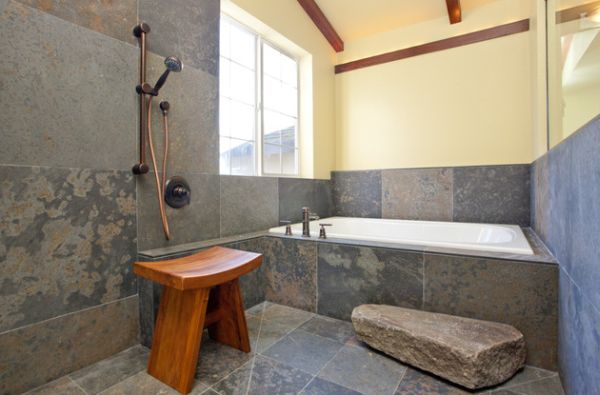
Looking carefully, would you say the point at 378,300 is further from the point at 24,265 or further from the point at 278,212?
the point at 24,265

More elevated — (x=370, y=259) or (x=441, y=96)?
(x=441, y=96)

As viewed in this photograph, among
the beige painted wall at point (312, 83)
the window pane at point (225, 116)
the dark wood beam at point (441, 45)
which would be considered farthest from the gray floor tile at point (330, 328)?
the dark wood beam at point (441, 45)

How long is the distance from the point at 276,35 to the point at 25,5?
186cm

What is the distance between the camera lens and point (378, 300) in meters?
1.65

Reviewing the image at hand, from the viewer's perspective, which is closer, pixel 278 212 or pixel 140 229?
pixel 140 229

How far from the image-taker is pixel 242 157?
2.47 m

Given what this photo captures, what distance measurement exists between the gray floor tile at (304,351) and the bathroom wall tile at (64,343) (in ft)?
2.49

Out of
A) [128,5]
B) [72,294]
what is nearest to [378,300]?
[72,294]

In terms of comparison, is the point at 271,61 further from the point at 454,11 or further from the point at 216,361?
the point at 216,361

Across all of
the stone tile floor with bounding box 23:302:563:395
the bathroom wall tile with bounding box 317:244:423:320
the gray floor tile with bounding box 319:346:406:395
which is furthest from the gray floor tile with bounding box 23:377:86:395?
the bathroom wall tile with bounding box 317:244:423:320

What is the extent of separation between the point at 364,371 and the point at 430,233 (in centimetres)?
162

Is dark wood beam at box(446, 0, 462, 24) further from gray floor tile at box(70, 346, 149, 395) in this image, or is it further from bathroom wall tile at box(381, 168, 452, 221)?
gray floor tile at box(70, 346, 149, 395)

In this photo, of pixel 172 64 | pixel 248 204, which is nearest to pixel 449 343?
pixel 248 204

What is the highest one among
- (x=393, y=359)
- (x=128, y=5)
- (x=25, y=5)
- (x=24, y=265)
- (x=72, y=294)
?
(x=128, y=5)
